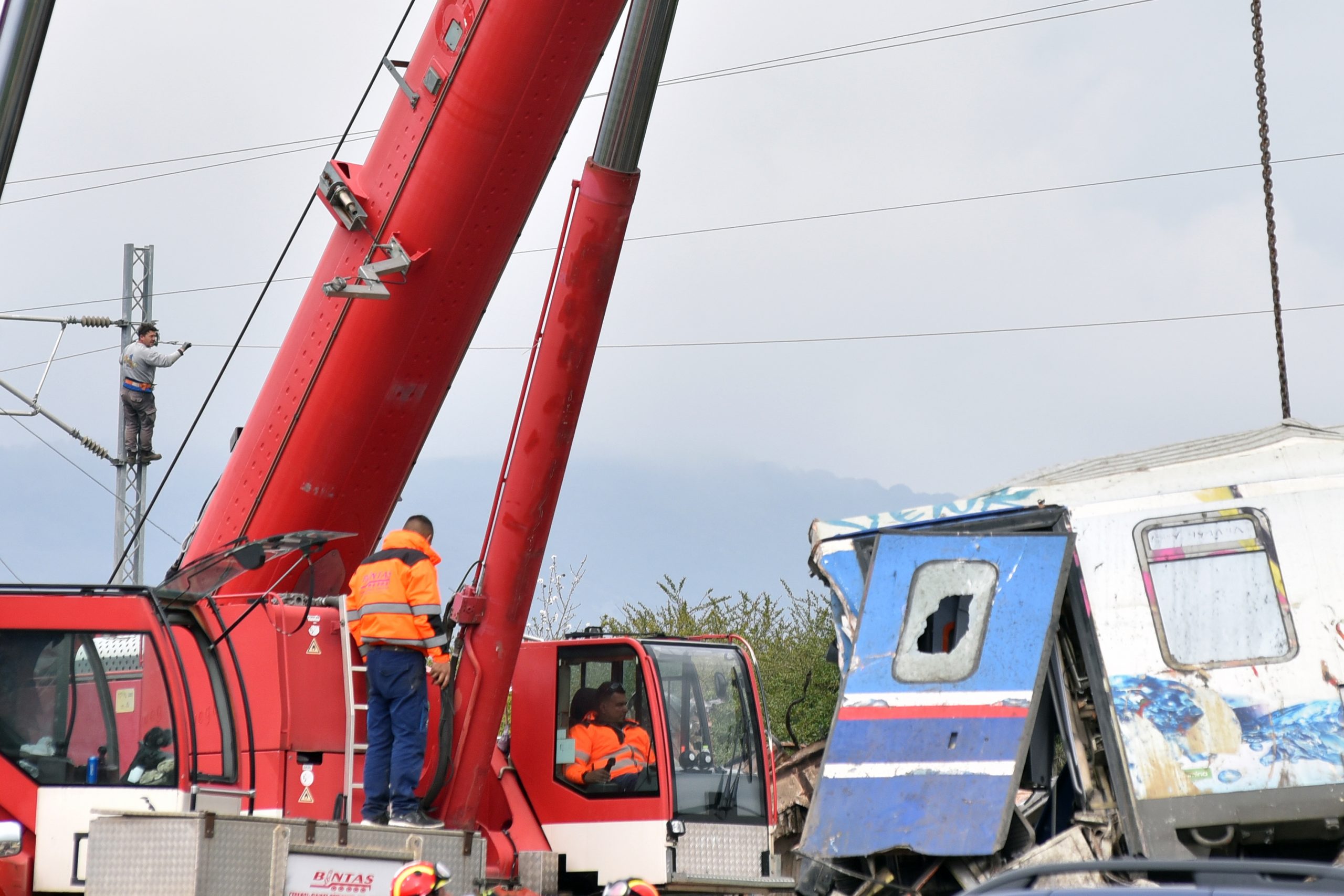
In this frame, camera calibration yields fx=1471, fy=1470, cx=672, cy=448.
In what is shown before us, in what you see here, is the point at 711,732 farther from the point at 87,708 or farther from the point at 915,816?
the point at 87,708

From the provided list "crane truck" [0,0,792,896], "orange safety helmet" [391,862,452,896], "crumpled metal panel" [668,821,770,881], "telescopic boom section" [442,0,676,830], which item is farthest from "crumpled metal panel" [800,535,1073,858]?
"orange safety helmet" [391,862,452,896]

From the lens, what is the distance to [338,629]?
859 centimetres

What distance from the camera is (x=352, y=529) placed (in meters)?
8.91

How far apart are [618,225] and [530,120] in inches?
30.1

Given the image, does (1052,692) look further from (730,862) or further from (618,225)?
(618,225)

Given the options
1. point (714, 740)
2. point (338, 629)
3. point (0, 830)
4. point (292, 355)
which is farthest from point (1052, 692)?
point (0, 830)

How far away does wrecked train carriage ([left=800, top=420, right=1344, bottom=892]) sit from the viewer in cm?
913

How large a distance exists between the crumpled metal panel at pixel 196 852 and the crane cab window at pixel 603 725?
2611 mm

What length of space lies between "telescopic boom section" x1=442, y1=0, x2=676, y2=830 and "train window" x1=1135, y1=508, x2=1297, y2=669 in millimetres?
3988

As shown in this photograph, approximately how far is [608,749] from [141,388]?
34.3ft

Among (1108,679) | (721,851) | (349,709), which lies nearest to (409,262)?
(349,709)

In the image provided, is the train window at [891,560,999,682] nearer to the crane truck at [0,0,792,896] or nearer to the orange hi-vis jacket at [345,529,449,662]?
the crane truck at [0,0,792,896]

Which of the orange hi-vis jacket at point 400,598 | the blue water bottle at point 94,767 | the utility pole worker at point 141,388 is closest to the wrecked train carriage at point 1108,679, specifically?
the orange hi-vis jacket at point 400,598

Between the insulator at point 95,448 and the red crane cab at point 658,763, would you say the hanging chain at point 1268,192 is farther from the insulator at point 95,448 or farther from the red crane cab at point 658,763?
the insulator at point 95,448
